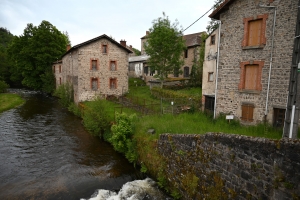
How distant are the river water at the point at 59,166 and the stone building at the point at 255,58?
740 centimetres

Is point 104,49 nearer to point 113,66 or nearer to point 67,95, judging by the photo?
point 113,66

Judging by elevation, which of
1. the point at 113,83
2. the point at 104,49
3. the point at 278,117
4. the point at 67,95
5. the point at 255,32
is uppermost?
the point at 104,49

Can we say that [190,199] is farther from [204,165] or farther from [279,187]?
[279,187]

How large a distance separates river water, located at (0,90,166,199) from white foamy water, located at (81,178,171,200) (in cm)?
4

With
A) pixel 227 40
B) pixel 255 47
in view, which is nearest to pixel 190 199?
pixel 255 47

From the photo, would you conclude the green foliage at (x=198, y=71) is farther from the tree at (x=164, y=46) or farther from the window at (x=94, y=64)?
the window at (x=94, y=64)

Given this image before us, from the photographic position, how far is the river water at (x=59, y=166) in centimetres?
913

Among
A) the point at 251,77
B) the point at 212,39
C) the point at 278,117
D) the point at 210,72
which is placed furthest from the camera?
the point at 210,72

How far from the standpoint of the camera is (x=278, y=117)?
36.2ft

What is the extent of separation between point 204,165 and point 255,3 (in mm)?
9791

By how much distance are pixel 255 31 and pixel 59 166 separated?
1364 cm

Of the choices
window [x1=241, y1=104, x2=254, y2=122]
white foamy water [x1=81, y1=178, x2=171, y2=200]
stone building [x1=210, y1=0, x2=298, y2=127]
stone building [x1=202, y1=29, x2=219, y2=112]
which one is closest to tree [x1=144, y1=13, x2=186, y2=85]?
stone building [x1=202, y1=29, x2=219, y2=112]

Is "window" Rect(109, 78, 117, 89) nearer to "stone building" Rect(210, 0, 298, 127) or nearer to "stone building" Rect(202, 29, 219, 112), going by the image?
"stone building" Rect(202, 29, 219, 112)

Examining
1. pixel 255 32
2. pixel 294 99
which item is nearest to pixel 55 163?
pixel 294 99
